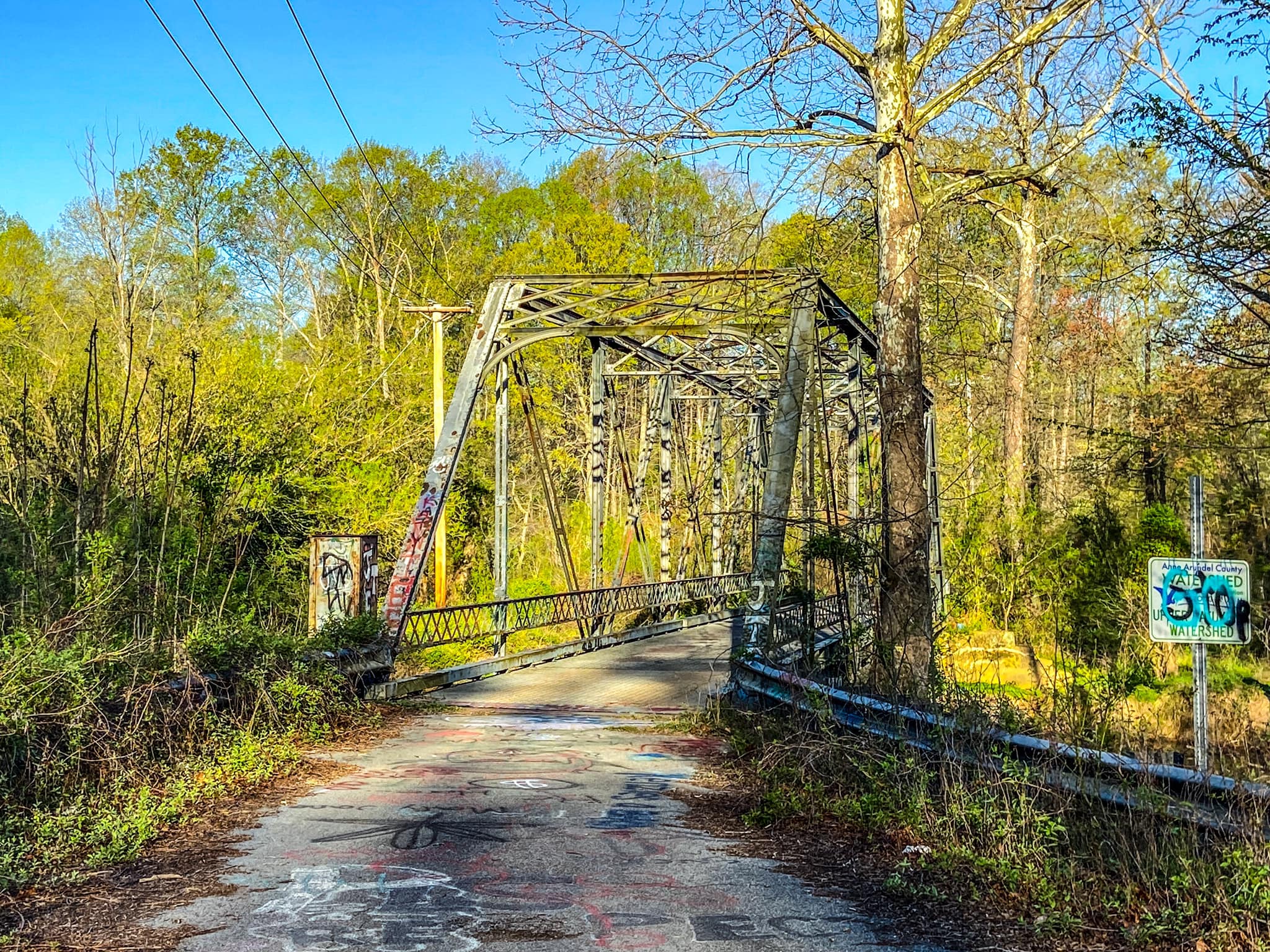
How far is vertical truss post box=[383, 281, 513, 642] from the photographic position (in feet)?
39.6

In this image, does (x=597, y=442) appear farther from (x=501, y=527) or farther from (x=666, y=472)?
(x=666, y=472)

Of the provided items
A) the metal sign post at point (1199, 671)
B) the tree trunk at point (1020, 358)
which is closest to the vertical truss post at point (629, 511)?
the tree trunk at point (1020, 358)

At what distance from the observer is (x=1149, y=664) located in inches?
302

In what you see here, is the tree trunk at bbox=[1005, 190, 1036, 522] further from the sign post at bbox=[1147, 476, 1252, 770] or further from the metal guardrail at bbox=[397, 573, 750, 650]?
the sign post at bbox=[1147, 476, 1252, 770]

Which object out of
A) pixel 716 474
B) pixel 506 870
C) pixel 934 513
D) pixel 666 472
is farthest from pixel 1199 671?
pixel 716 474

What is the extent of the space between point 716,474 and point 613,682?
472 inches

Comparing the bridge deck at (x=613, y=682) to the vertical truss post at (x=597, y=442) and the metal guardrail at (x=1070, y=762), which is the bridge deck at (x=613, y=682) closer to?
the vertical truss post at (x=597, y=442)

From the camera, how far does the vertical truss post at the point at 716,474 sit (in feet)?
84.1

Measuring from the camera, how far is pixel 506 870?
5426 millimetres

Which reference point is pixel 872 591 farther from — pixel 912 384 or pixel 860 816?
pixel 860 816

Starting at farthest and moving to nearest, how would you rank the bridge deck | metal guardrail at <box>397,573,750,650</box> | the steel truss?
metal guardrail at <box>397,573,750,650</box> → the bridge deck → the steel truss

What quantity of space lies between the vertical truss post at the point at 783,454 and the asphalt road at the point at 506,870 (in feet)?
7.24

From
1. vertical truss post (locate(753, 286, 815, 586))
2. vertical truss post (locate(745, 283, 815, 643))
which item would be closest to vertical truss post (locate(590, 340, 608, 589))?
vertical truss post (locate(745, 283, 815, 643))

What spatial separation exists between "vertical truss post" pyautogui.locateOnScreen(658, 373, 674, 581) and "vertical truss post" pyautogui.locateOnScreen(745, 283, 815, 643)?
32.3 ft
